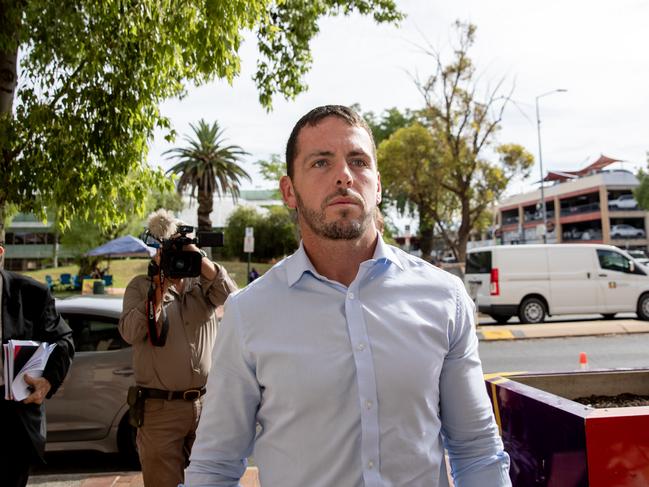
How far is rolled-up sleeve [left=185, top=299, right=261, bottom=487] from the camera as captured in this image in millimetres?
1599

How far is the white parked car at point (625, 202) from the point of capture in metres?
53.4

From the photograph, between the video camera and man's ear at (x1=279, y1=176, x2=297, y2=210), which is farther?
the video camera

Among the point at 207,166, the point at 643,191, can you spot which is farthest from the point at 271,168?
the point at 643,191

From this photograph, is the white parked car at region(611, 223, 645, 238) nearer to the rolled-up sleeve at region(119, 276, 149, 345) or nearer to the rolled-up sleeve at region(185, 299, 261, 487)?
the rolled-up sleeve at region(119, 276, 149, 345)

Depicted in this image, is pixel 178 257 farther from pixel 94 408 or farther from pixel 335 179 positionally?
pixel 94 408

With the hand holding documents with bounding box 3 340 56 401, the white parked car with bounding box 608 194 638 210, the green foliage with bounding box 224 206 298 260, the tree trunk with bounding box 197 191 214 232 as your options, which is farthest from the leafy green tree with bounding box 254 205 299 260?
the hand holding documents with bounding box 3 340 56 401

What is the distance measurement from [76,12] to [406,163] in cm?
1918

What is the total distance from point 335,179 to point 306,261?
26 cm

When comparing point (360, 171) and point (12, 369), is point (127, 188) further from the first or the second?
point (360, 171)

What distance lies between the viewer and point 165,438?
11.0 ft

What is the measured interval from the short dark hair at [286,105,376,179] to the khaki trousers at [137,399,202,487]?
211 centimetres

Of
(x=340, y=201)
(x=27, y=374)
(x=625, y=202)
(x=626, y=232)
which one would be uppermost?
(x=625, y=202)

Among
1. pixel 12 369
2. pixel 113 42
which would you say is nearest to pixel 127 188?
pixel 113 42

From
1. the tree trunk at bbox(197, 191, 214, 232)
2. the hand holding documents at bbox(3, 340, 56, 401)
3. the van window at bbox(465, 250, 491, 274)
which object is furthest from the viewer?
the tree trunk at bbox(197, 191, 214, 232)
